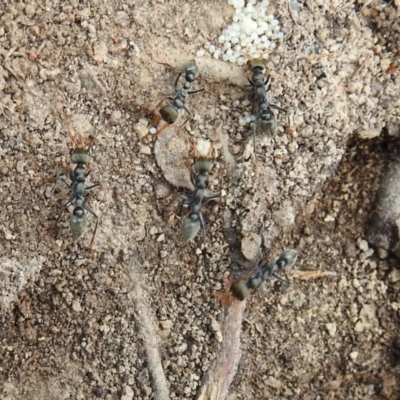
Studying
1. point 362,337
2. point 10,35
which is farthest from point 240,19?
point 362,337

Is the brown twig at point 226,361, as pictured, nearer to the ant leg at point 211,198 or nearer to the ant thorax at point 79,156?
the ant leg at point 211,198

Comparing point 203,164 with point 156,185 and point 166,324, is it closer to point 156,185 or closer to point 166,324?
point 156,185

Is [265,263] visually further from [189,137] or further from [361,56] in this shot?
[361,56]

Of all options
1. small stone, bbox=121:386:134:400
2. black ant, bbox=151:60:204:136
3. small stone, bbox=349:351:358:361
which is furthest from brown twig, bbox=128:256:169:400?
small stone, bbox=349:351:358:361

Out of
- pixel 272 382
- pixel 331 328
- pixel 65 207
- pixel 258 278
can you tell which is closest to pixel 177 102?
pixel 65 207

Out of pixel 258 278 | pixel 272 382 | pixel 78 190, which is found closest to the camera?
pixel 78 190

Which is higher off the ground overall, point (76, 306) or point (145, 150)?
point (145, 150)

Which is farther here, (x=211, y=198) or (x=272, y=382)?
(x=272, y=382)
